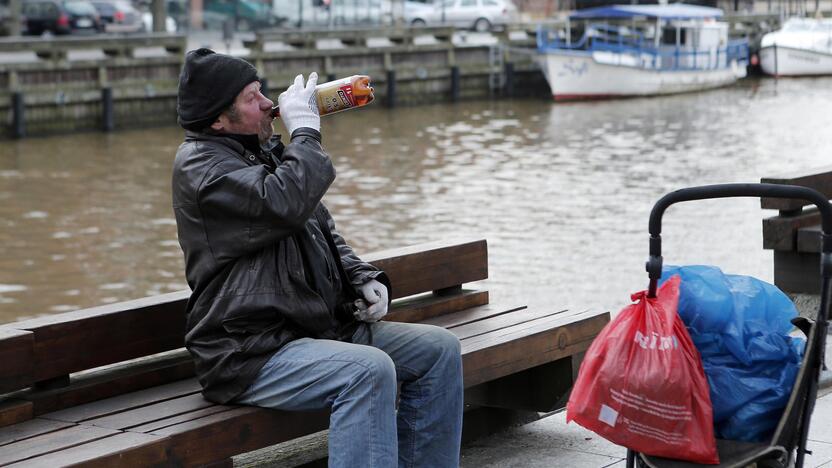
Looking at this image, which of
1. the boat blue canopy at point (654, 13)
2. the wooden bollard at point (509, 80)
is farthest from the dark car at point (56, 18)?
the boat blue canopy at point (654, 13)

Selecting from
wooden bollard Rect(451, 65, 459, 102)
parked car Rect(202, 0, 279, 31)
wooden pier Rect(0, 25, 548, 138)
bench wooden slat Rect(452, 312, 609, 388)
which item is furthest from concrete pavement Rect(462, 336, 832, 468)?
parked car Rect(202, 0, 279, 31)

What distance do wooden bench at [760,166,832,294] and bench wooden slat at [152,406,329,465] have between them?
142 inches

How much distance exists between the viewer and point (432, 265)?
5.07 metres

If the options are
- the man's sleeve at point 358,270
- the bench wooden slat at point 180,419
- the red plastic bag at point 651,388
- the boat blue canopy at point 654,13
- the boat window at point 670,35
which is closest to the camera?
the red plastic bag at point 651,388

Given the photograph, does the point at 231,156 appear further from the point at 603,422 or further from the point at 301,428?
the point at 603,422

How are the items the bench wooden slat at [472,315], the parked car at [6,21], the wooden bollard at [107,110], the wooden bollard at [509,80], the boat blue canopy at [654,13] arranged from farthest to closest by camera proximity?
the parked car at [6,21] → the boat blue canopy at [654,13] → the wooden bollard at [509,80] → the wooden bollard at [107,110] → the bench wooden slat at [472,315]

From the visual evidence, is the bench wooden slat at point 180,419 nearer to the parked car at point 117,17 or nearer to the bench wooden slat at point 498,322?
the bench wooden slat at point 498,322

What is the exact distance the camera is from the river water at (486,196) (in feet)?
38.6

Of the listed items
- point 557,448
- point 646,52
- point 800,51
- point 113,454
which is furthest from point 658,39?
point 113,454

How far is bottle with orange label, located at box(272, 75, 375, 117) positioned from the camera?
4.00 metres

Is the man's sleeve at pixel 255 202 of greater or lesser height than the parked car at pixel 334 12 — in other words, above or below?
below

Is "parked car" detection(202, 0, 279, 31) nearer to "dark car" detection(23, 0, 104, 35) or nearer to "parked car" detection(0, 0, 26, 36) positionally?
"dark car" detection(23, 0, 104, 35)

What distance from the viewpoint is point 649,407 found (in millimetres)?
3213

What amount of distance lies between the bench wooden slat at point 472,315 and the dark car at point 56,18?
117ft
